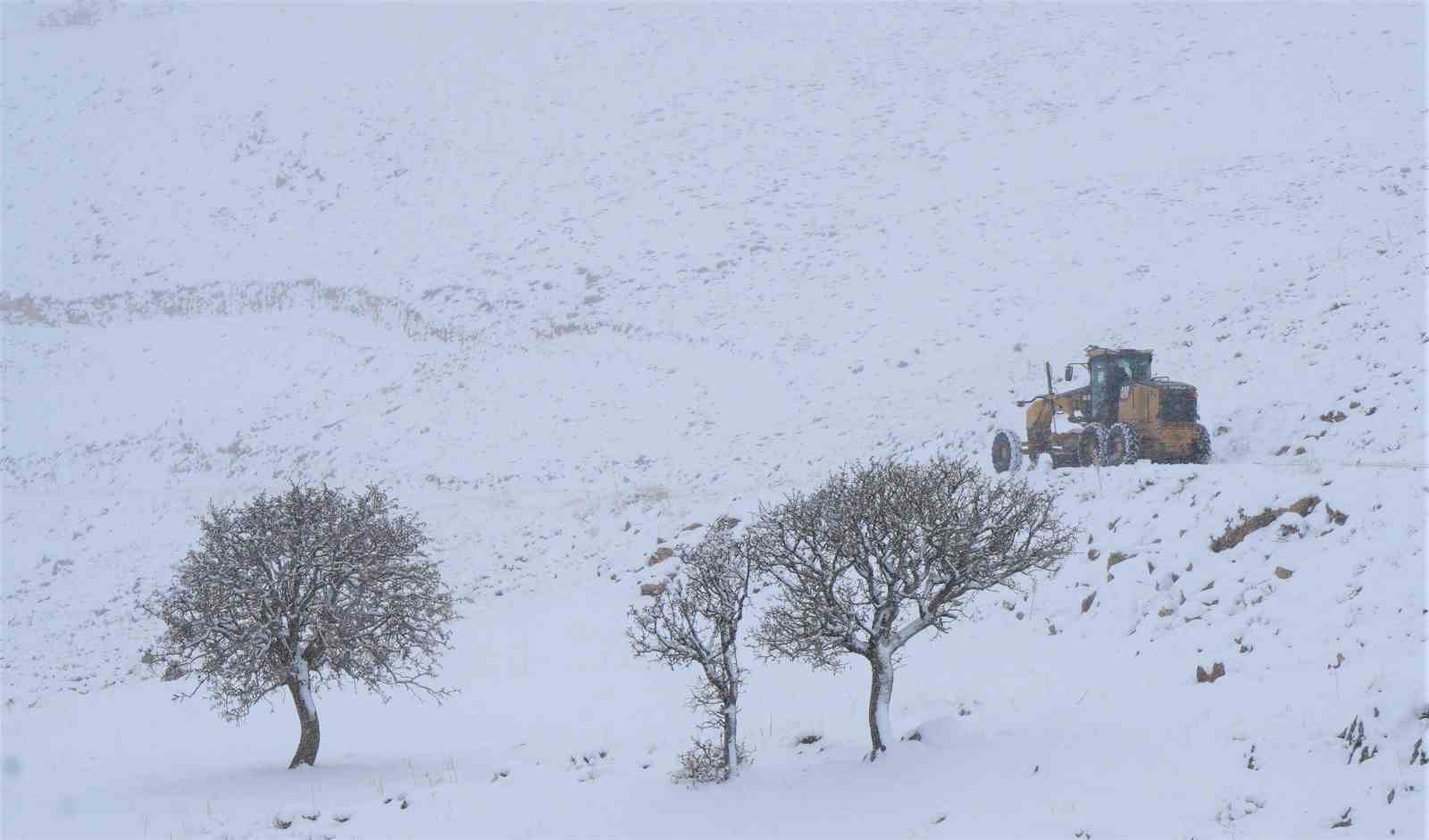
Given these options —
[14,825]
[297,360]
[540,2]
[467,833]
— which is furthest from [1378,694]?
[540,2]

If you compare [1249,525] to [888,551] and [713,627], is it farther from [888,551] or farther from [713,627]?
[713,627]

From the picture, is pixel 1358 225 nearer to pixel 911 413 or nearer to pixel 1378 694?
pixel 911 413

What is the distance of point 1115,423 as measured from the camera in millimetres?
20719

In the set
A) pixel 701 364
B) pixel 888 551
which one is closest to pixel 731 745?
pixel 888 551

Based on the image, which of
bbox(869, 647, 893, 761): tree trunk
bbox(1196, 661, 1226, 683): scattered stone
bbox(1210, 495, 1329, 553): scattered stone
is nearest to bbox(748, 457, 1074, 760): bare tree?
bbox(869, 647, 893, 761): tree trunk

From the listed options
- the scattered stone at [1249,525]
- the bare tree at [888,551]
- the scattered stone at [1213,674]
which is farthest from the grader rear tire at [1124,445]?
the bare tree at [888,551]

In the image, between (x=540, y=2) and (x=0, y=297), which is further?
(x=540, y=2)

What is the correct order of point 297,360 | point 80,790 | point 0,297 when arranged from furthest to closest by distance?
point 0,297 → point 297,360 → point 80,790

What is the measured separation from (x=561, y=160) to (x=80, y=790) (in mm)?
42665

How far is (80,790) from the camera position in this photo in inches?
573

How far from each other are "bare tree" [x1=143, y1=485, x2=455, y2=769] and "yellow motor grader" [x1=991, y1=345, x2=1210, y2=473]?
1315cm

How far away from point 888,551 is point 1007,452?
11737 mm

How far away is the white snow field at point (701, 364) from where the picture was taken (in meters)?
12.4

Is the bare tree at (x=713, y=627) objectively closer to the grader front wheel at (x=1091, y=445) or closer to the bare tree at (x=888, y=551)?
the bare tree at (x=888, y=551)
